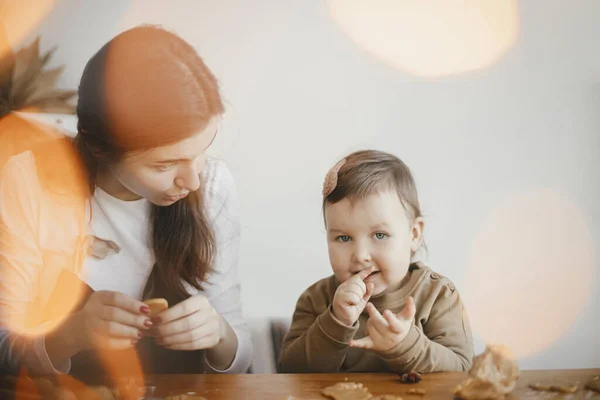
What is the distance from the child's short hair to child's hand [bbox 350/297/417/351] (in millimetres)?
192

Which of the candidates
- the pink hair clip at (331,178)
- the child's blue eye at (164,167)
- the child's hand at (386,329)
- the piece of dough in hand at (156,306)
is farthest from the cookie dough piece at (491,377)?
the child's blue eye at (164,167)

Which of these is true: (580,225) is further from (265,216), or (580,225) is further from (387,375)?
(265,216)

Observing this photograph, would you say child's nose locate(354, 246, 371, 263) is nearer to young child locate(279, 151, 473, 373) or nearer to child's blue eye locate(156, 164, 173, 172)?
young child locate(279, 151, 473, 373)

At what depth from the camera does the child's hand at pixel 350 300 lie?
115 cm

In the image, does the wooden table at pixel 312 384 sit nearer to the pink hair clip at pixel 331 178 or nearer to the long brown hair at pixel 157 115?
the long brown hair at pixel 157 115

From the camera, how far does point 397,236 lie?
121 cm

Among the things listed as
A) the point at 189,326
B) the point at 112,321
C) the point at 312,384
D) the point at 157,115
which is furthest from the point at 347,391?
the point at 157,115

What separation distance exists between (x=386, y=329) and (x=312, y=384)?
15 centimetres

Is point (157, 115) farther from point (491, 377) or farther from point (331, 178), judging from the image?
A: point (491, 377)

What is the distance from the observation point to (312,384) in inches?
43.1

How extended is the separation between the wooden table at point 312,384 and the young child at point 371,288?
0.05m

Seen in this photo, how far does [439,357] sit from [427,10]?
64 centimetres

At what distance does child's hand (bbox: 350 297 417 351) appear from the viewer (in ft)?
3.65


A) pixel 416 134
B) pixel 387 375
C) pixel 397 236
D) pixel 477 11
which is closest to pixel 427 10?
pixel 477 11
